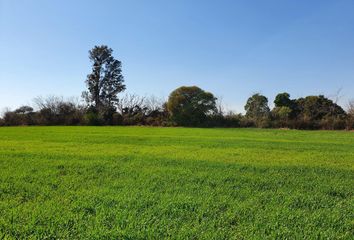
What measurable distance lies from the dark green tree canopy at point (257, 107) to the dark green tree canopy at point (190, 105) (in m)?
4.75

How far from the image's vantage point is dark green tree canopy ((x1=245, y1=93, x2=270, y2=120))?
38.2 metres

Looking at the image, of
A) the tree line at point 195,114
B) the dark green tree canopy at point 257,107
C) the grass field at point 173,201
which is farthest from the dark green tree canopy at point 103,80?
the grass field at point 173,201

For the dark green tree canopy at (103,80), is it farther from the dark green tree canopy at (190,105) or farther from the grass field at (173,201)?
the grass field at (173,201)

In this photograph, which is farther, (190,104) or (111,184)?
(190,104)

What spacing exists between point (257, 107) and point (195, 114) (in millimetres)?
8131

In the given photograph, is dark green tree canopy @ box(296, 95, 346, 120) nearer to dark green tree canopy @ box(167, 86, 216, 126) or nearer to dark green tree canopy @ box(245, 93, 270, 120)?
dark green tree canopy @ box(245, 93, 270, 120)

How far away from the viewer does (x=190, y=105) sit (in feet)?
128

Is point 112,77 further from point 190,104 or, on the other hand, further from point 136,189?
point 136,189

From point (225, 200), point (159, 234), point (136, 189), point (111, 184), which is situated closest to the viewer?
point (159, 234)

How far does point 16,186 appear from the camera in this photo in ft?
16.8

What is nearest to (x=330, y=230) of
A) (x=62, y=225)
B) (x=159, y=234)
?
(x=159, y=234)

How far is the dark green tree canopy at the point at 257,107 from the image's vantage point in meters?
38.2

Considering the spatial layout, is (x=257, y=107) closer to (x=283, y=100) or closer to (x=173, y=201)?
(x=283, y=100)

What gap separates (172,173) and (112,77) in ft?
155
